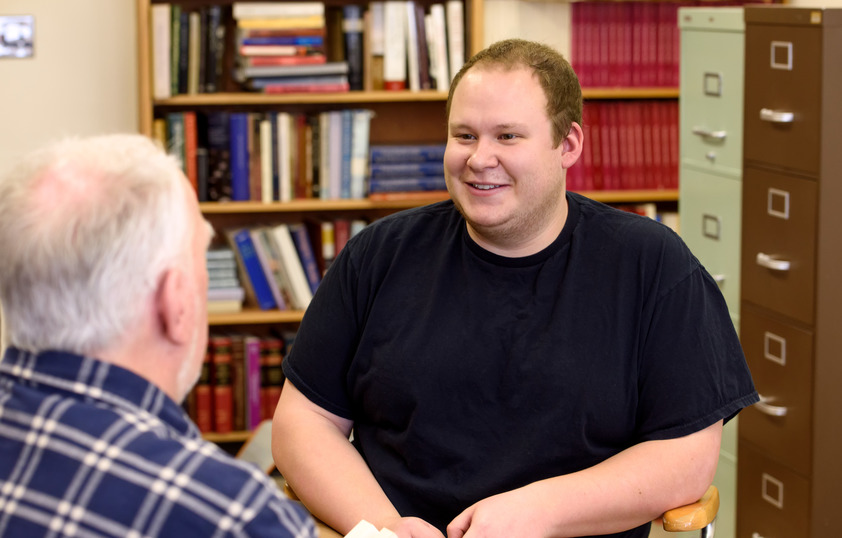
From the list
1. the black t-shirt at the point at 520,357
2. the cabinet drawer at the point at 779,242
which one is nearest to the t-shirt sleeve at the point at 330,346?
the black t-shirt at the point at 520,357

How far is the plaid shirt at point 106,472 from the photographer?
2.81 feet

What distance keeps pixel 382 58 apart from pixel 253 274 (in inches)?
33.5

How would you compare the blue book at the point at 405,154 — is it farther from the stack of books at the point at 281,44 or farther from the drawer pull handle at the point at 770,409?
the drawer pull handle at the point at 770,409

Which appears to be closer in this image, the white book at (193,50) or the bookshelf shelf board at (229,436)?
the white book at (193,50)

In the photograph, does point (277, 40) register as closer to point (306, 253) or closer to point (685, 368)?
point (306, 253)

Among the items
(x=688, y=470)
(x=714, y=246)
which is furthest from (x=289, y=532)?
(x=714, y=246)

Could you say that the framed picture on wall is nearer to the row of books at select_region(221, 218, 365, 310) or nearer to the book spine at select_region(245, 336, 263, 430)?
the row of books at select_region(221, 218, 365, 310)

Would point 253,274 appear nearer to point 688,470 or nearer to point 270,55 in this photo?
point 270,55

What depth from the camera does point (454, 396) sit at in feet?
5.47

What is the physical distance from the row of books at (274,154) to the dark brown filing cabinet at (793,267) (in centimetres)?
136

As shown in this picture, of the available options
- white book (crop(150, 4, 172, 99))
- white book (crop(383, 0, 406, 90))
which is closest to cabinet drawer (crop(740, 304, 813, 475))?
white book (crop(383, 0, 406, 90))

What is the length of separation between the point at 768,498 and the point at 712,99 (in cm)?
109

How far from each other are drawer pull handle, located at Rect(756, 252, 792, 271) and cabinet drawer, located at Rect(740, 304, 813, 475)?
130mm

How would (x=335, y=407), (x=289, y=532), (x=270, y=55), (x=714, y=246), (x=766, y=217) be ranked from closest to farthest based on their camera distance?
(x=289, y=532) < (x=335, y=407) < (x=766, y=217) < (x=714, y=246) < (x=270, y=55)
